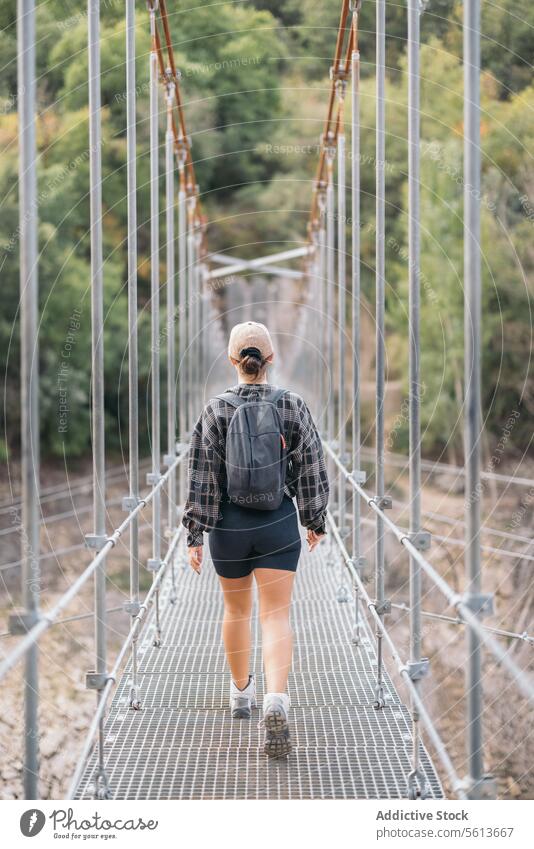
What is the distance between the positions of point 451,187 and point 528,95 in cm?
521

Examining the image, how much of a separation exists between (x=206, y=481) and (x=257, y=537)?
5.6 inches

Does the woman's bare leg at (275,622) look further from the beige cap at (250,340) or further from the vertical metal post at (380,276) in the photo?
the vertical metal post at (380,276)

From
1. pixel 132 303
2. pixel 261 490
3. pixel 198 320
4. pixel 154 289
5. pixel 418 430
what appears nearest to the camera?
A: pixel 261 490

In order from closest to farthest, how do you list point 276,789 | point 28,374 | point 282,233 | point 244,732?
point 28,374 < point 276,789 < point 244,732 < point 282,233

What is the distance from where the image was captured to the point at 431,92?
12383mm

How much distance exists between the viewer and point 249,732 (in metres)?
2.26

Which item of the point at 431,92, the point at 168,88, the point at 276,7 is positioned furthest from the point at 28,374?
the point at 431,92

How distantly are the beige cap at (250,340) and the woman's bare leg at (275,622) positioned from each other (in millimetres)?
415

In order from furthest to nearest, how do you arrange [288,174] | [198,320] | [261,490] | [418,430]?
1. [288,174]
2. [198,320]
3. [418,430]
4. [261,490]

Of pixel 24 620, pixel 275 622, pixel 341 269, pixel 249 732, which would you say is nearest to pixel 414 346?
pixel 275 622

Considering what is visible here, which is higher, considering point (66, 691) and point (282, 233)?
point (282, 233)

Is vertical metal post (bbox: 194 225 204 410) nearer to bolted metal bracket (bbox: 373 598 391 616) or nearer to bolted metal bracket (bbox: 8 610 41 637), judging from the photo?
bolted metal bracket (bbox: 373 598 391 616)

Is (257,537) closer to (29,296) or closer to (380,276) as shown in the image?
(29,296)

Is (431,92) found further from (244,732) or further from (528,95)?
(244,732)
